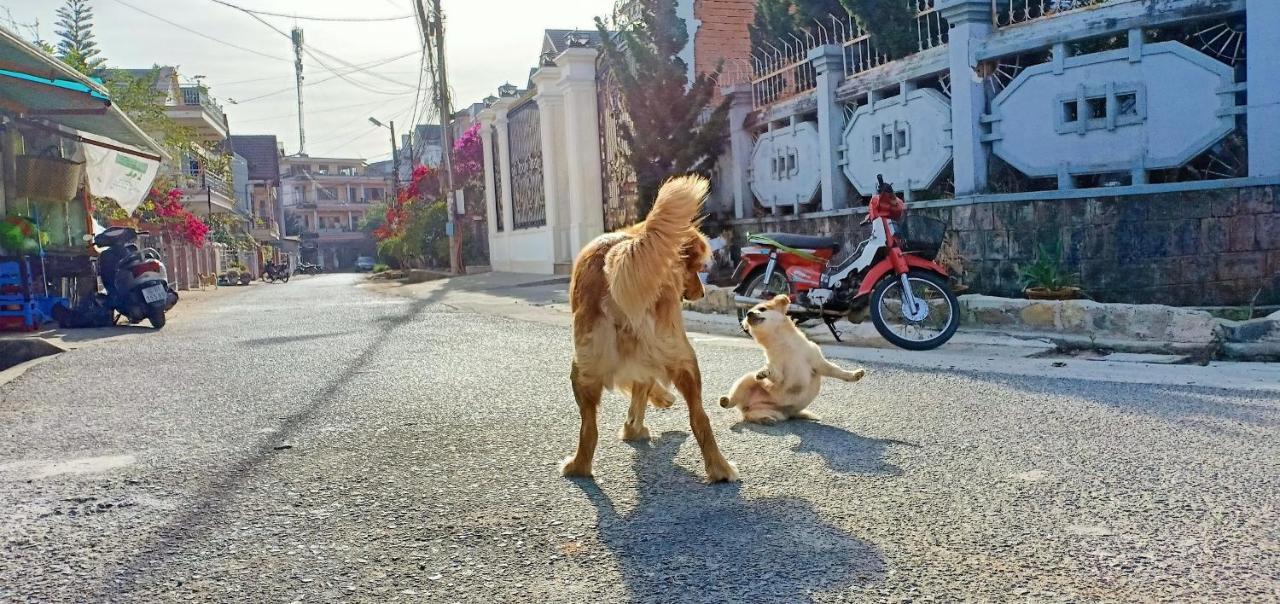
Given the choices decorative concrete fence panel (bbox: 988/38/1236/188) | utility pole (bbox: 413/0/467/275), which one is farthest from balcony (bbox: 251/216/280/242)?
decorative concrete fence panel (bbox: 988/38/1236/188)

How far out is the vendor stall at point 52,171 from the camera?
404 inches

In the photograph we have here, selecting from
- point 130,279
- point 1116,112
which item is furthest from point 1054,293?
point 130,279

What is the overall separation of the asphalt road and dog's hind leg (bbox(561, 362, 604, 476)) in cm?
10

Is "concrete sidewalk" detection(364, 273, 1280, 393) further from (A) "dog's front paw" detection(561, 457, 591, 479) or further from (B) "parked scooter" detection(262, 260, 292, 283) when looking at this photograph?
(B) "parked scooter" detection(262, 260, 292, 283)

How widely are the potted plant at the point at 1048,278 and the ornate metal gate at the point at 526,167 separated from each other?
12656mm

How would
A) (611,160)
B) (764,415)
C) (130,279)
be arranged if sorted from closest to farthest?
(764,415)
(130,279)
(611,160)

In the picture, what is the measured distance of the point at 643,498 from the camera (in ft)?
10.4

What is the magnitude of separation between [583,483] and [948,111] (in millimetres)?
6287

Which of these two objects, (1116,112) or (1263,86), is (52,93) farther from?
(1263,86)

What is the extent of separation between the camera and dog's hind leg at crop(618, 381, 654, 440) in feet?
13.1

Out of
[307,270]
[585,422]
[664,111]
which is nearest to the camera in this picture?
[585,422]

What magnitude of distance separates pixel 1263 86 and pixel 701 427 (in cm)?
576

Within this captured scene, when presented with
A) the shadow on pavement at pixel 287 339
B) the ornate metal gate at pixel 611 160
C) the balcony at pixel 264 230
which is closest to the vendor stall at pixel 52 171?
the shadow on pavement at pixel 287 339

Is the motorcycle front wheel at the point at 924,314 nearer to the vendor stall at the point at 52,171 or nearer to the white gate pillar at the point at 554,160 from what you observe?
the vendor stall at the point at 52,171
